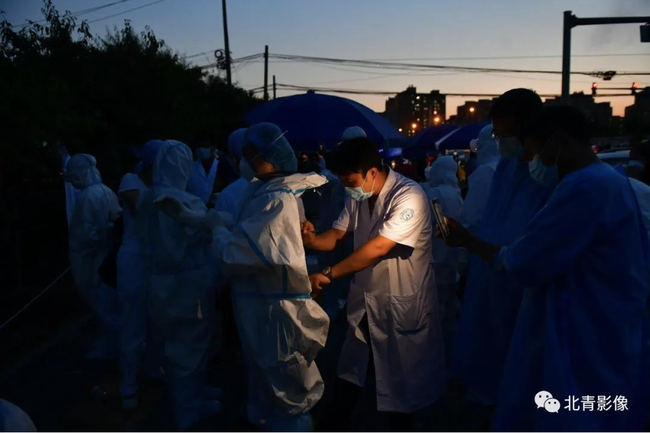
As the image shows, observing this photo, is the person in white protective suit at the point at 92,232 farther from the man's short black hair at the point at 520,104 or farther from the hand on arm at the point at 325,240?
the man's short black hair at the point at 520,104

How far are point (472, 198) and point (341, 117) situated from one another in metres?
4.06

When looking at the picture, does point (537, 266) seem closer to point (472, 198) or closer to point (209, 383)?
point (472, 198)

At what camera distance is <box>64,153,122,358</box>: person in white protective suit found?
5643 millimetres

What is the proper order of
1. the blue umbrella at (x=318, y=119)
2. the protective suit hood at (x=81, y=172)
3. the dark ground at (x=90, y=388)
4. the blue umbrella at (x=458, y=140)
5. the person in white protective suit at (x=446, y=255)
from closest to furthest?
the dark ground at (x=90, y=388), the person in white protective suit at (x=446, y=255), the protective suit hood at (x=81, y=172), the blue umbrella at (x=318, y=119), the blue umbrella at (x=458, y=140)

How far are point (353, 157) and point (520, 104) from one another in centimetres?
108

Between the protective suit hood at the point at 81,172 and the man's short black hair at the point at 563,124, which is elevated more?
the man's short black hair at the point at 563,124

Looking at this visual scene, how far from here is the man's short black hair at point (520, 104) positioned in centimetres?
369

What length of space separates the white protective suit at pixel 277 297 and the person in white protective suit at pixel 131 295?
1542 millimetres

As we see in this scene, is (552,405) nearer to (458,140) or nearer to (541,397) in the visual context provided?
(541,397)

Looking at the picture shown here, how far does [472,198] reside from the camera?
4.92 m

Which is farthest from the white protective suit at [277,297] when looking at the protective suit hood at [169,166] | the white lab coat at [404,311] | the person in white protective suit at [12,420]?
the person in white protective suit at [12,420]

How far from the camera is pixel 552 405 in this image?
105 inches

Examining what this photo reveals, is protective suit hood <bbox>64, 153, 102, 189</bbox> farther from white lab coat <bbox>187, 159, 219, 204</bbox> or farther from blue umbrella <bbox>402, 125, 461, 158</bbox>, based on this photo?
blue umbrella <bbox>402, 125, 461, 158</bbox>

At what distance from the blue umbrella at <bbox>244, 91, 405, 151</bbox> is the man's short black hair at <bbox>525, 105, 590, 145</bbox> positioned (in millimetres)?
5400
